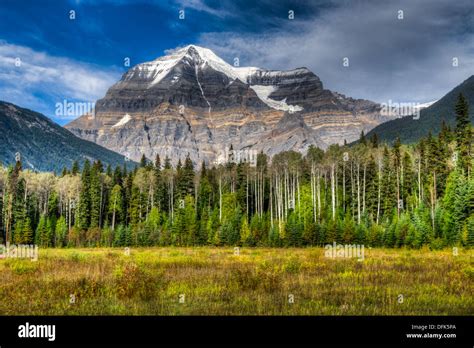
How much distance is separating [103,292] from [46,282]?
367 centimetres

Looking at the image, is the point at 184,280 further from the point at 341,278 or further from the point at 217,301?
the point at 341,278

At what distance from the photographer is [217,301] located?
36.7ft

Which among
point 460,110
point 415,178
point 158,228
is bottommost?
point 158,228

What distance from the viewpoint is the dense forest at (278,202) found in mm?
51719

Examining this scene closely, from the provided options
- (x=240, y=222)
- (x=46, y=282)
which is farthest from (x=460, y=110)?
(x=46, y=282)

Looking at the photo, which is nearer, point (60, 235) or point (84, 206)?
point (60, 235)

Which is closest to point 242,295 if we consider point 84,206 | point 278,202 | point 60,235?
point 278,202

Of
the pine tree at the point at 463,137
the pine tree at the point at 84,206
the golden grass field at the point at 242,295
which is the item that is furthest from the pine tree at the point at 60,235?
the pine tree at the point at 463,137

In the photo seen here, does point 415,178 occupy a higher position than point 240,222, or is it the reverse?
point 415,178

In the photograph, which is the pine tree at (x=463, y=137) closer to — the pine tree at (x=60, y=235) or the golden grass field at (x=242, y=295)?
the golden grass field at (x=242, y=295)

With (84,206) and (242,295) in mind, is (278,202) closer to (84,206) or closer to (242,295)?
(84,206)

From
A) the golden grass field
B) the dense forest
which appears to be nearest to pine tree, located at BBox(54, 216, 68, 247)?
the dense forest

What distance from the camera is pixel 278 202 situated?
255ft
